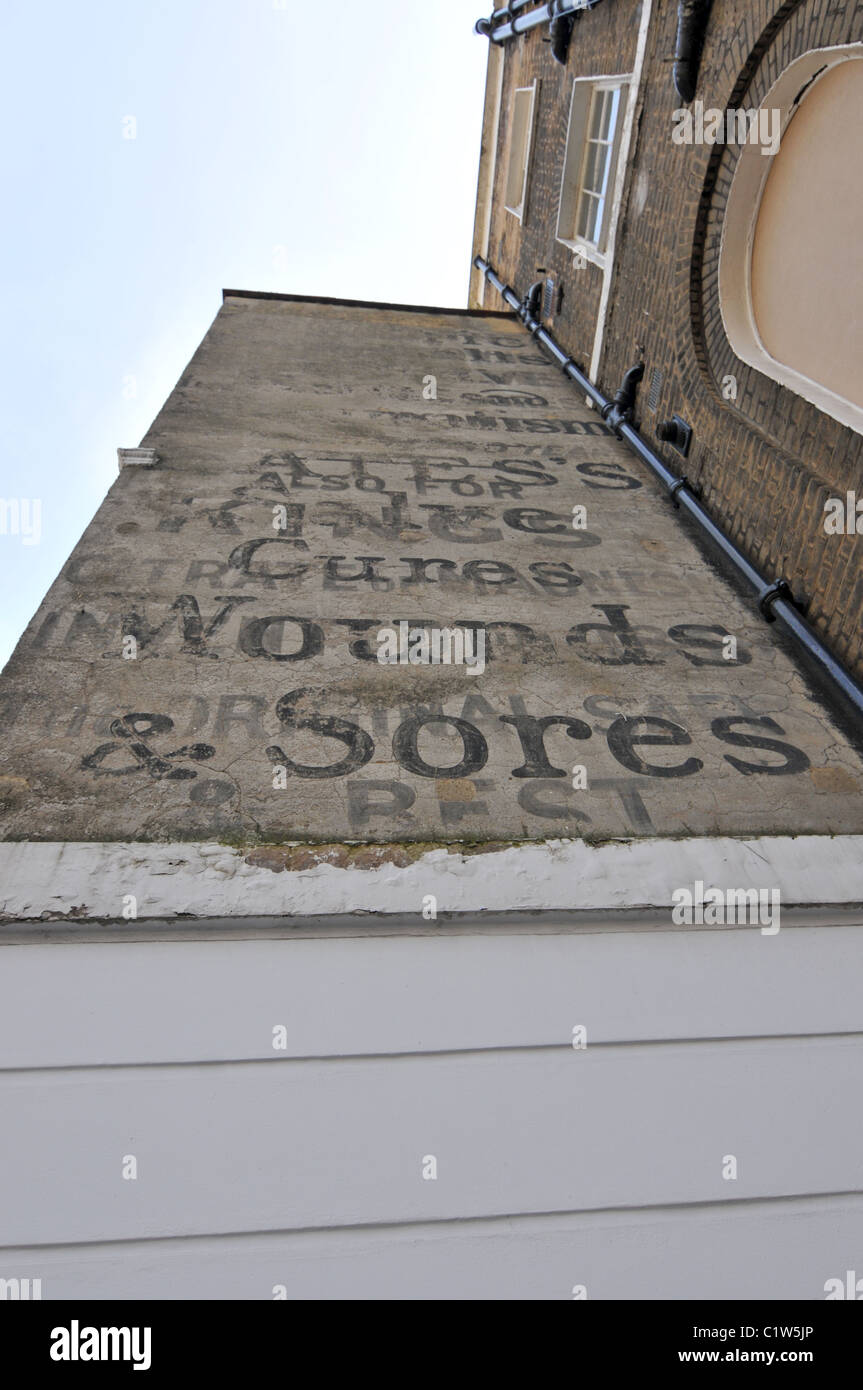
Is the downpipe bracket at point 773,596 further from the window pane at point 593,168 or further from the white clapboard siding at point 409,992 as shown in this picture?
the window pane at point 593,168

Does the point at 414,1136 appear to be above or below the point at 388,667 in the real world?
below

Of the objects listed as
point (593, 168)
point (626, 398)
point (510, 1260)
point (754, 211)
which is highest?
point (593, 168)

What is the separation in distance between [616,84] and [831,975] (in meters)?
8.79

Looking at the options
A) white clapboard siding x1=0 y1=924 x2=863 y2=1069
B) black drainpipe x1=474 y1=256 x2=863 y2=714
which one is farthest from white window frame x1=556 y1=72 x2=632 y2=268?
white clapboard siding x1=0 y1=924 x2=863 y2=1069

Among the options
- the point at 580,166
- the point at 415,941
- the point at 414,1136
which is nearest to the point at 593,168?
the point at 580,166

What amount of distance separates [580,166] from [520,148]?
3694mm

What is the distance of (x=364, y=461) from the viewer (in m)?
5.89

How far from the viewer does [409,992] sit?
103 inches

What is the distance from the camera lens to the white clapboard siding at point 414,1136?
2264mm

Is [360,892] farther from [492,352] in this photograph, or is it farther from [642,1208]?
[492,352]

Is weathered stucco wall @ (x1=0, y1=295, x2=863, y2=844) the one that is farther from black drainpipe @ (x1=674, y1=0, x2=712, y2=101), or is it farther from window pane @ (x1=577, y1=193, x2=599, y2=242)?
window pane @ (x1=577, y1=193, x2=599, y2=242)

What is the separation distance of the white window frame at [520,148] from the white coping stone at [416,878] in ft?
36.5

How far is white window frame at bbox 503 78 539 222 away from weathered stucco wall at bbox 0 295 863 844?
7156 mm

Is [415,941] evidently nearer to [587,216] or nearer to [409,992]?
[409,992]
